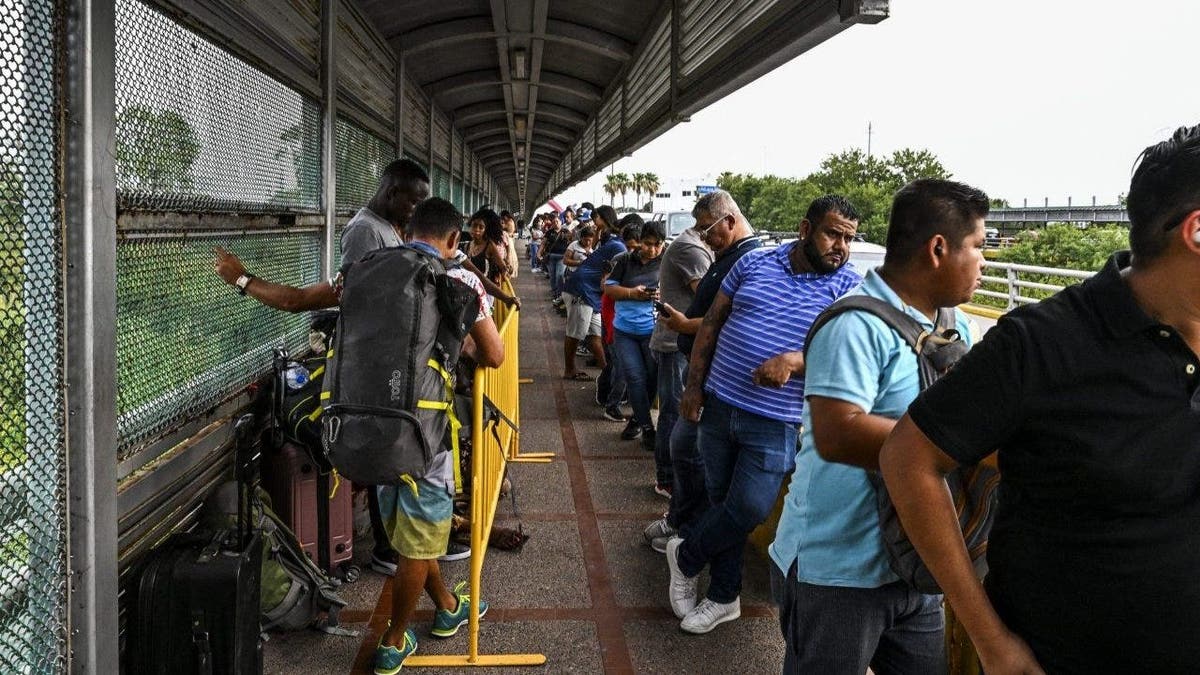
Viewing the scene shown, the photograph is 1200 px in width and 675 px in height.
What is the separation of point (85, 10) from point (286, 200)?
2581mm

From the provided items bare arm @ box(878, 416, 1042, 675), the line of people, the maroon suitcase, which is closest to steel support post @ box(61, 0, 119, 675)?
the maroon suitcase

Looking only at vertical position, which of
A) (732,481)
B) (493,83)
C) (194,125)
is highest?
(493,83)

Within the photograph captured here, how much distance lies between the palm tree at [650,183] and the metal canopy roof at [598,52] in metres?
117

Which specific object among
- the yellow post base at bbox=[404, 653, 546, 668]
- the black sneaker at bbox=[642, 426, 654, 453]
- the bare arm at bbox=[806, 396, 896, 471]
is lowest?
the yellow post base at bbox=[404, 653, 546, 668]

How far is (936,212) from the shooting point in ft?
7.12

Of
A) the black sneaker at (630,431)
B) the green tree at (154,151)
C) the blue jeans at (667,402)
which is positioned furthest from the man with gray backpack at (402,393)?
the black sneaker at (630,431)

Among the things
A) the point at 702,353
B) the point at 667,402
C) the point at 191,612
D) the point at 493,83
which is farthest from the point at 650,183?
the point at 191,612

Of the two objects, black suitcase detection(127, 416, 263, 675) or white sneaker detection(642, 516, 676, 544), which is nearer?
black suitcase detection(127, 416, 263, 675)

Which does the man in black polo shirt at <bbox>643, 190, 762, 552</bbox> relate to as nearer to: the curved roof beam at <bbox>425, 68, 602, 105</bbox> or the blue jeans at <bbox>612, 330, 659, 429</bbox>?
the blue jeans at <bbox>612, 330, 659, 429</bbox>

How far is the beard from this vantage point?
12.2 feet

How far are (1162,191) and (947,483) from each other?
0.71 metres

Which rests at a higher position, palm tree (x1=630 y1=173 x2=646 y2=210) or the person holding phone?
palm tree (x1=630 y1=173 x2=646 y2=210)

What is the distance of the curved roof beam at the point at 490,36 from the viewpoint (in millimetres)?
8008

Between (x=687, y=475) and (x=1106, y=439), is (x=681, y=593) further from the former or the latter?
(x=1106, y=439)
